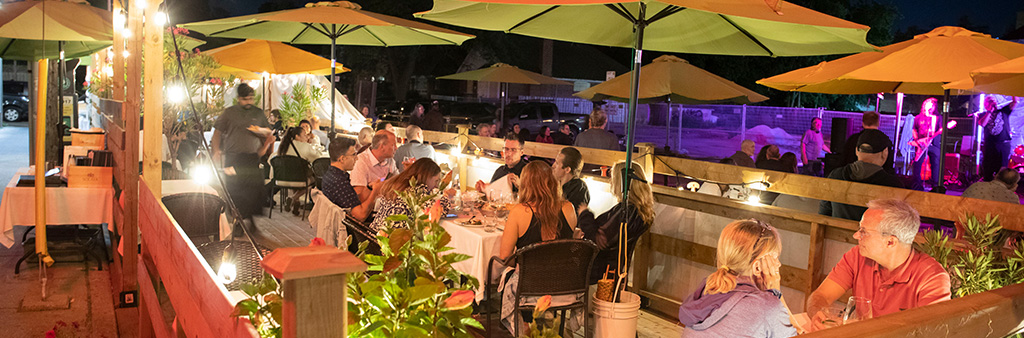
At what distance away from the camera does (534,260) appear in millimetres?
4055

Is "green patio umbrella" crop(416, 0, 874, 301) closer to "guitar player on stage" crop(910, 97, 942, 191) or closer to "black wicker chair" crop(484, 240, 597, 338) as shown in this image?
"black wicker chair" crop(484, 240, 597, 338)

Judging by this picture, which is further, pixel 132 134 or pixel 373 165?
pixel 373 165

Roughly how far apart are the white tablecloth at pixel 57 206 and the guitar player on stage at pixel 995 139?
11.7 metres

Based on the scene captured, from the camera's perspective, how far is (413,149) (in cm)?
Answer: 781

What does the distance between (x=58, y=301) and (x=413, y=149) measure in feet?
11.3

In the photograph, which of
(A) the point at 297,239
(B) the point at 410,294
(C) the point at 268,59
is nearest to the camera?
(B) the point at 410,294

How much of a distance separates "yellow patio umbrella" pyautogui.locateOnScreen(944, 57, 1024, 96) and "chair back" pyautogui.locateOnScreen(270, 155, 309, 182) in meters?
6.48

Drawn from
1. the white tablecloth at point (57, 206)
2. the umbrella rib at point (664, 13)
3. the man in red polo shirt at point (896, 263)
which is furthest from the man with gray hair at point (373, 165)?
the man in red polo shirt at point (896, 263)

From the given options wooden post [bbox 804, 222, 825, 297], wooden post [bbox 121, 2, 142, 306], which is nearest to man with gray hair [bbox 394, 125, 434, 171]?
wooden post [bbox 121, 2, 142, 306]

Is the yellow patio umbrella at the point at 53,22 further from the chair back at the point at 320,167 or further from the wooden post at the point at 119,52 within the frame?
the chair back at the point at 320,167

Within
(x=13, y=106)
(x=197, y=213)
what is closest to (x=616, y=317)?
(x=197, y=213)

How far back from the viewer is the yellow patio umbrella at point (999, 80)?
409 centimetres

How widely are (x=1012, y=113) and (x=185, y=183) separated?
12.6 metres

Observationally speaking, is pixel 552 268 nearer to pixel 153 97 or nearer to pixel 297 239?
pixel 153 97
